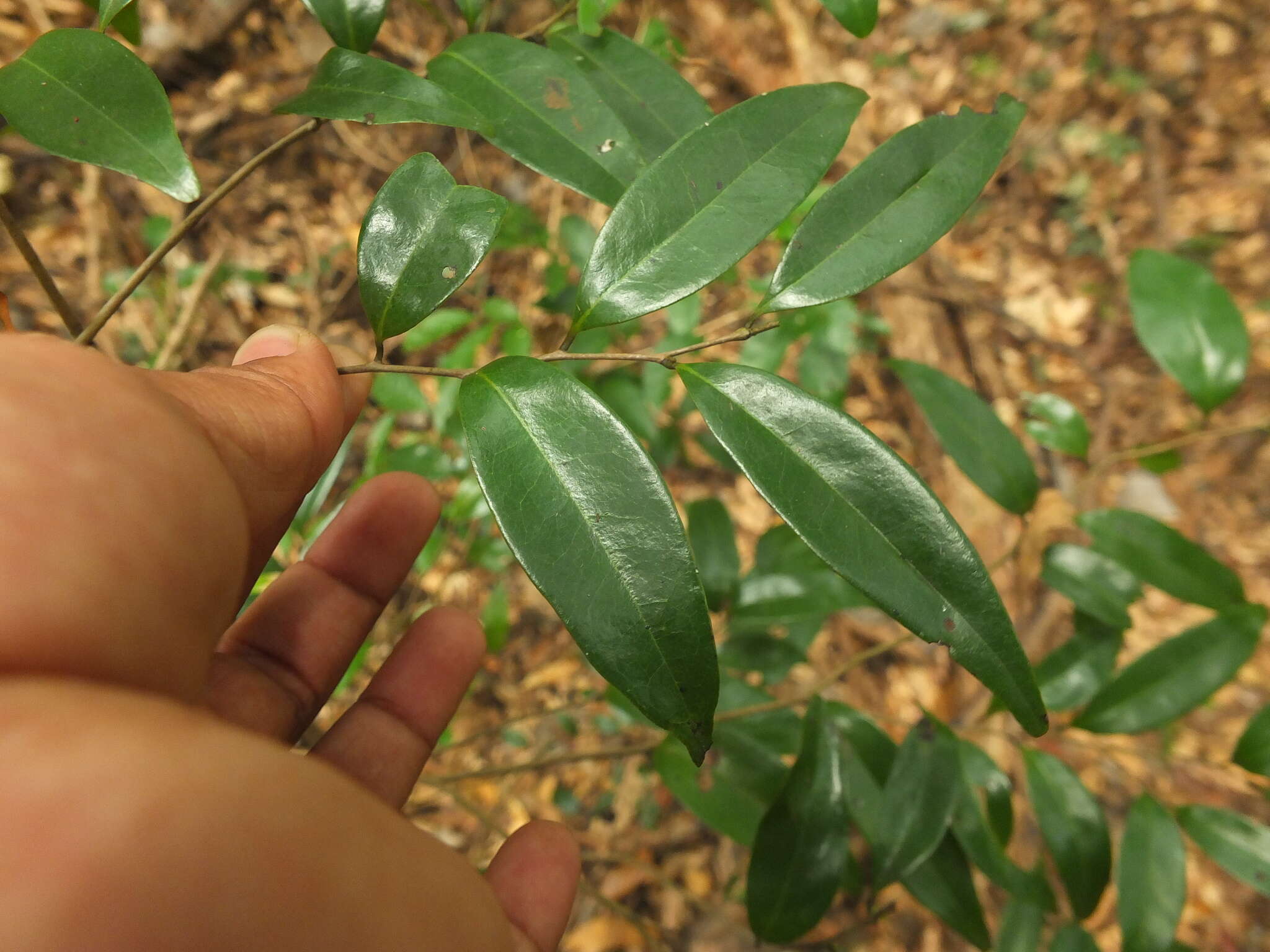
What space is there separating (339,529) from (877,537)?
680 mm

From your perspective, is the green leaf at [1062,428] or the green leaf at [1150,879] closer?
the green leaf at [1150,879]

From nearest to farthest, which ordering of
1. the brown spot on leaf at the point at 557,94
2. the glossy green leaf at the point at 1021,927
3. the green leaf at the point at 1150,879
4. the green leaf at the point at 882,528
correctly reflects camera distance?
the green leaf at the point at 882,528 → the brown spot on leaf at the point at 557,94 → the green leaf at the point at 1150,879 → the glossy green leaf at the point at 1021,927

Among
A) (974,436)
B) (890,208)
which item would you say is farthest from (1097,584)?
(890,208)

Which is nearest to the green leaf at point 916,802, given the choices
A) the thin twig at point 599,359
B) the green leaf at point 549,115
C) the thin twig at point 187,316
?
the thin twig at point 599,359

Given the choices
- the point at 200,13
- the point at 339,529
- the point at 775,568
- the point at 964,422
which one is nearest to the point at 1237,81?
the point at 964,422

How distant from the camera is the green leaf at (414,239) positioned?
0.52 metres

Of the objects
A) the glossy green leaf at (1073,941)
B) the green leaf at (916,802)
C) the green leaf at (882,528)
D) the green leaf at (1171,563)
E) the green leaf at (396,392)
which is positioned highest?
the green leaf at (882,528)

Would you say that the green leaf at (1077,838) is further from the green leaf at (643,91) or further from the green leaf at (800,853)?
the green leaf at (643,91)

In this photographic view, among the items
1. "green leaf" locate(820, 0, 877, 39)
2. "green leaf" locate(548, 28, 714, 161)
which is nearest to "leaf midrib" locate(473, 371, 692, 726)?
"green leaf" locate(548, 28, 714, 161)

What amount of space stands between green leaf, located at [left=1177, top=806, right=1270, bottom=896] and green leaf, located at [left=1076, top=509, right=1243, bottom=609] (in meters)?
0.25

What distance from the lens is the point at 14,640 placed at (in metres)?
0.39

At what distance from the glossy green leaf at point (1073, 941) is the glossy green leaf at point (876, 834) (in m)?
0.07

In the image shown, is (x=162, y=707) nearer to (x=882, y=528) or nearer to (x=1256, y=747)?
(x=882, y=528)

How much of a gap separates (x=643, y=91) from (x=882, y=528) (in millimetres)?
454
